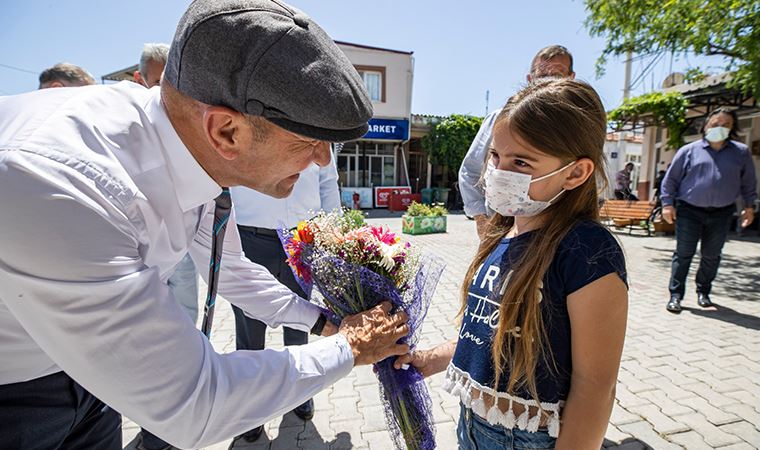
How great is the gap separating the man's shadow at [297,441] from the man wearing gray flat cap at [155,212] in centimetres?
147

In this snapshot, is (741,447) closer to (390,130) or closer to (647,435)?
(647,435)

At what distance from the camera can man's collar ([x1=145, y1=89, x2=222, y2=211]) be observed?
3.67 ft

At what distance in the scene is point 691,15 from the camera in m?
5.75

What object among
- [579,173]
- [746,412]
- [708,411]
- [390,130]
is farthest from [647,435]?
[390,130]

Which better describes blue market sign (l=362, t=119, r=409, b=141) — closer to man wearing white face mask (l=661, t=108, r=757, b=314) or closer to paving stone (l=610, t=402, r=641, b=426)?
man wearing white face mask (l=661, t=108, r=757, b=314)

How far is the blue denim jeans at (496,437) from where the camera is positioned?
4.37ft

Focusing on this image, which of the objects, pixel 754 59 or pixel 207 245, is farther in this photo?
pixel 754 59

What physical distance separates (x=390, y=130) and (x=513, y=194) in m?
17.9

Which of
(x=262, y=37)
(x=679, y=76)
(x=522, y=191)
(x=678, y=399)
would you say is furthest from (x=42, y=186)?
(x=679, y=76)

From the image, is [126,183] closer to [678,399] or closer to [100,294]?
[100,294]

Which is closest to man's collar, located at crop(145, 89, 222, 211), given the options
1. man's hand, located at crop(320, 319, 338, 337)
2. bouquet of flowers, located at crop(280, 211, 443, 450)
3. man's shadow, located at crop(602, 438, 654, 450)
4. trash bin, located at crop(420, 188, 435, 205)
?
bouquet of flowers, located at crop(280, 211, 443, 450)

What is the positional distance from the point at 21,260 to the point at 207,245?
99cm

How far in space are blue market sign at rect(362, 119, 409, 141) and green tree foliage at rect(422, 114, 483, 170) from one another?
1770 mm

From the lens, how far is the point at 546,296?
1.27 meters
